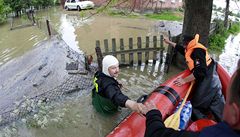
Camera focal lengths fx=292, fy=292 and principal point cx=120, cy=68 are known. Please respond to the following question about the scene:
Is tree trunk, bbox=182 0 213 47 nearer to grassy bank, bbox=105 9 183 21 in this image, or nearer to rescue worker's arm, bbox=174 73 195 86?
rescue worker's arm, bbox=174 73 195 86

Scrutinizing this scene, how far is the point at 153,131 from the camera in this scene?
2062 mm

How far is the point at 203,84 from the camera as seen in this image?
5.32 metres

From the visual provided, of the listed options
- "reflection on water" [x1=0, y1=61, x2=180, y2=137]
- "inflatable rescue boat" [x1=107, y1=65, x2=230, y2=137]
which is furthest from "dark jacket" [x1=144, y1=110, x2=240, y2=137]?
"reflection on water" [x1=0, y1=61, x2=180, y2=137]

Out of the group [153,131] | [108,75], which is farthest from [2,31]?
[153,131]

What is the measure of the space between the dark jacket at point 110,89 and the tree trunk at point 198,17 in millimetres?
4415

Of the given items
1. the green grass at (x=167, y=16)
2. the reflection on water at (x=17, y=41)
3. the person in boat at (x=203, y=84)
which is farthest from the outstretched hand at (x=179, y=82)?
the green grass at (x=167, y=16)

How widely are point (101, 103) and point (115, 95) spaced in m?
1.11

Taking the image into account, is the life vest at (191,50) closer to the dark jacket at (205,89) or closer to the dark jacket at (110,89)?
the dark jacket at (205,89)

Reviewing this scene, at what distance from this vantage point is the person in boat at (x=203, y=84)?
5164 millimetres

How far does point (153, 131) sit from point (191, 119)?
307 cm

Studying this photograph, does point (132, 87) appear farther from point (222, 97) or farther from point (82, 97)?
point (222, 97)

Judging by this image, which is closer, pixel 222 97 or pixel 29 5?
pixel 222 97

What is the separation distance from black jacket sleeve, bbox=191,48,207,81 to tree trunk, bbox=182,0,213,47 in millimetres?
3204

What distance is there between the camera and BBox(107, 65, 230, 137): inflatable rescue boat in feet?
13.6
